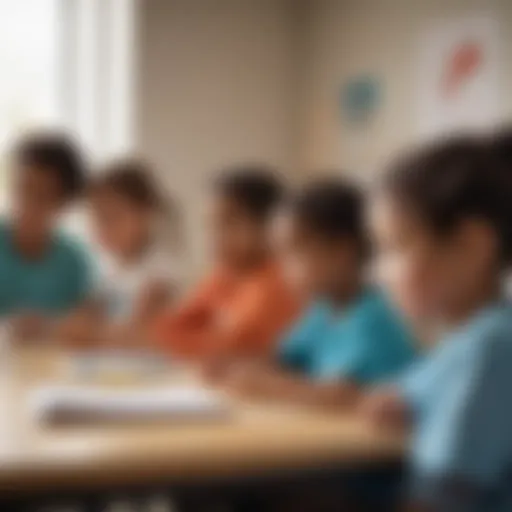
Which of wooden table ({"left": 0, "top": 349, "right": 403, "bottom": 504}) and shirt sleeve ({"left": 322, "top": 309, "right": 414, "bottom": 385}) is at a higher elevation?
shirt sleeve ({"left": 322, "top": 309, "right": 414, "bottom": 385})

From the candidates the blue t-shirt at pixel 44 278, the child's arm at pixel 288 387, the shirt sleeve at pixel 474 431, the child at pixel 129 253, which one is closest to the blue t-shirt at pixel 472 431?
the shirt sleeve at pixel 474 431

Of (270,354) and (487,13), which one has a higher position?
(487,13)

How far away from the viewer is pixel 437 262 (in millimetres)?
1590

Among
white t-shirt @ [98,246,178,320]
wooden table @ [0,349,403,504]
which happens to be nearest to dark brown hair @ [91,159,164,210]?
white t-shirt @ [98,246,178,320]

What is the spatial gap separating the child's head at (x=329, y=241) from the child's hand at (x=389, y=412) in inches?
12.9

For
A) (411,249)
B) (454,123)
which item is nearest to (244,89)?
(454,123)

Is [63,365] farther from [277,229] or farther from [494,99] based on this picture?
[494,99]

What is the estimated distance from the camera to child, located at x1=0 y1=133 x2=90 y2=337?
8.87 ft

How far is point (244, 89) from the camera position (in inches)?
132

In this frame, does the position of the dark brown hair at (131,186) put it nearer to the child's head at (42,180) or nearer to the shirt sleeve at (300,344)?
the child's head at (42,180)

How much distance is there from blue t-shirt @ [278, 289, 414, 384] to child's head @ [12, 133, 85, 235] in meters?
0.86

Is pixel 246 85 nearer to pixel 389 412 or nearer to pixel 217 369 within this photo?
pixel 217 369

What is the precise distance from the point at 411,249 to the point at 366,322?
1.07 feet

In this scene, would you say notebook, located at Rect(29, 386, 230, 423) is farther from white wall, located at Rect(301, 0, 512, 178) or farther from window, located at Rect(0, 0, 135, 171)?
A: window, located at Rect(0, 0, 135, 171)
